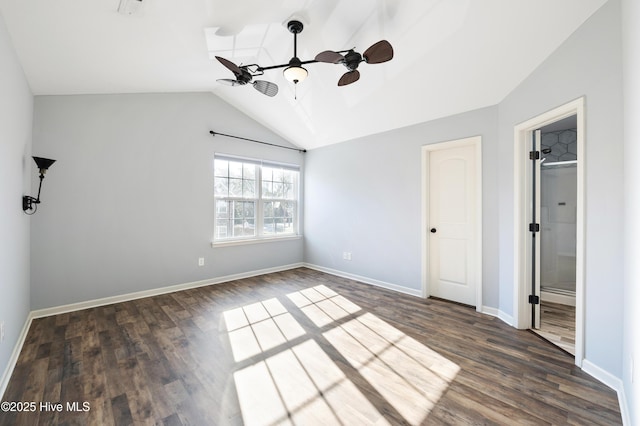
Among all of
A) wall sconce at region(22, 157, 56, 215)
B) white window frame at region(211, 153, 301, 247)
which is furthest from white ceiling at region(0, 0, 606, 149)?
white window frame at region(211, 153, 301, 247)

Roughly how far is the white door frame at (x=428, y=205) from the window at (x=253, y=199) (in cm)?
272

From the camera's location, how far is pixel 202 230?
4.30 meters

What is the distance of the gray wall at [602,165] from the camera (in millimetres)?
1817

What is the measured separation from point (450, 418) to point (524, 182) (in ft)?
7.83

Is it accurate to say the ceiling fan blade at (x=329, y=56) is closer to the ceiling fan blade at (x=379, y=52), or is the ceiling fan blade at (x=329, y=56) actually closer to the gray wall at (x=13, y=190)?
the ceiling fan blade at (x=379, y=52)

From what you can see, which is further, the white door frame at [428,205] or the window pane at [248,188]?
the window pane at [248,188]

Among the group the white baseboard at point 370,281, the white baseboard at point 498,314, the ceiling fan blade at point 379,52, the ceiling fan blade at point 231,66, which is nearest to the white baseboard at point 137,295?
the white baseboard at point 370,281

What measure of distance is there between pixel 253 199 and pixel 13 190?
3.06 metres

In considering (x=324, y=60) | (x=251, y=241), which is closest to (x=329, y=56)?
(x=324, y=60)

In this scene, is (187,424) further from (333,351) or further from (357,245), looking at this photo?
(357,245)

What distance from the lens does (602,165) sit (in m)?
1.91

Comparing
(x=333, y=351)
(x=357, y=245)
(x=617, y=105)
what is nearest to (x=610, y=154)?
(x=617, y=105)

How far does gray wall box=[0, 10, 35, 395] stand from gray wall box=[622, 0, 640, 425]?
3.81 metres

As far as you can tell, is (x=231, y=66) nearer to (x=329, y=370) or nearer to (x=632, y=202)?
Result: (x=329, y=370)
